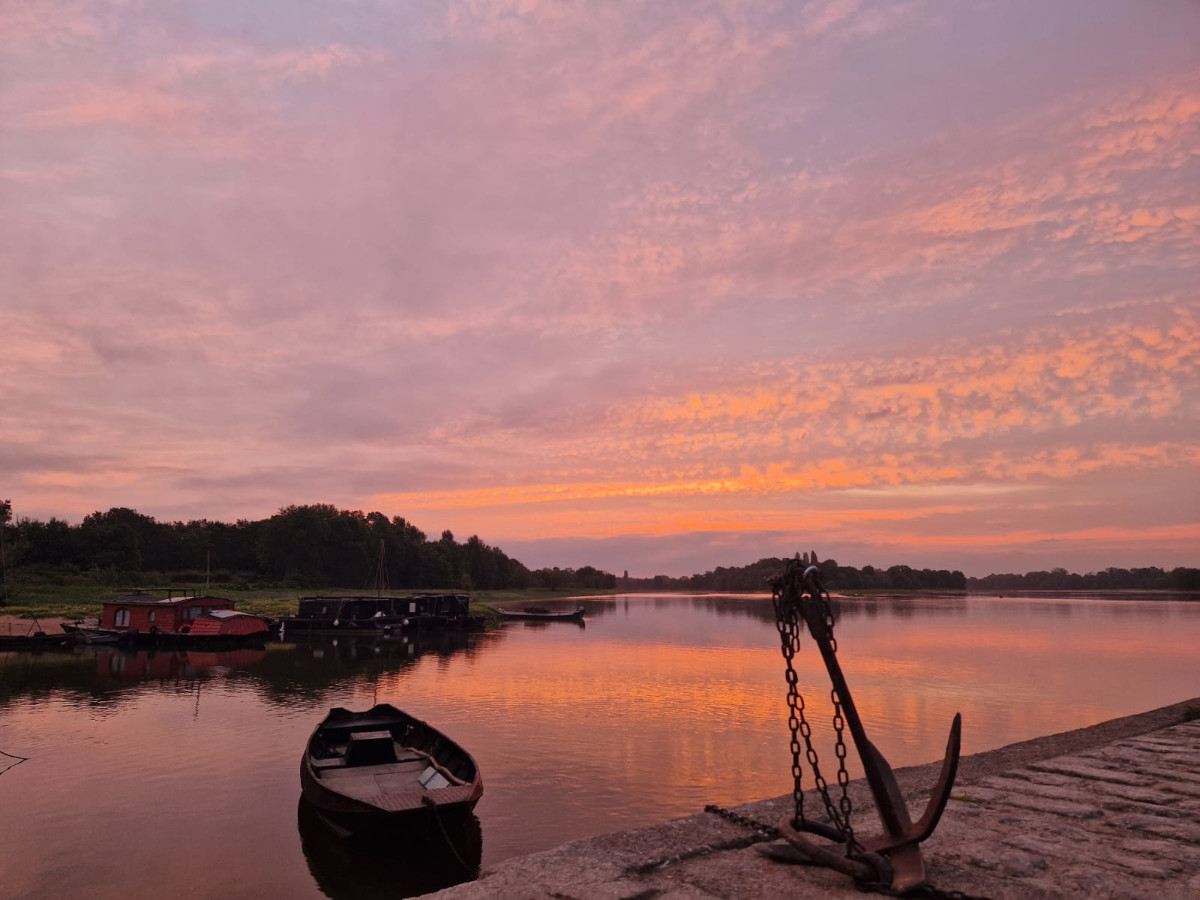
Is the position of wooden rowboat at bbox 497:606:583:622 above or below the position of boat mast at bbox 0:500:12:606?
below

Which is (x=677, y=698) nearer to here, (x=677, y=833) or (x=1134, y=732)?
(x=1134, y=732)

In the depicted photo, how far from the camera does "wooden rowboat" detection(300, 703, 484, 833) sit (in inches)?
540

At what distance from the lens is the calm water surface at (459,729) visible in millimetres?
15203

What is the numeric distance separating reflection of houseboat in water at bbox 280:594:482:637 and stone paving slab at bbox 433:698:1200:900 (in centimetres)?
5939

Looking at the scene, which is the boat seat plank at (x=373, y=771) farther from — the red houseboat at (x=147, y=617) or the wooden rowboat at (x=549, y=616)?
the wooden rowboat at (x=549, y=616)

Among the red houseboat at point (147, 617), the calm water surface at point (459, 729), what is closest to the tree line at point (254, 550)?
the red houseboat at point (147, 617)

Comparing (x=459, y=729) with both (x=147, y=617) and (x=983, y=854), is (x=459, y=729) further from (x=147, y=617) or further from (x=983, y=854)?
(x=147, y=617)

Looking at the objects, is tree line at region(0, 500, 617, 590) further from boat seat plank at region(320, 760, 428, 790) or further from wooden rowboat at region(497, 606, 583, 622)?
boat seat plank at region(320, 760, 428, 790)

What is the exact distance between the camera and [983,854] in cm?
755

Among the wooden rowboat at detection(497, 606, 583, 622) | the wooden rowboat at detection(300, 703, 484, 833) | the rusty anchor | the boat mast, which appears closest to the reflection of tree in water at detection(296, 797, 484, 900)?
the wooden rowboat at detection(300, 703, 484, 833)

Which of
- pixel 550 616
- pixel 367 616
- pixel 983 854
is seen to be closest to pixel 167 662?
pixel 367 616

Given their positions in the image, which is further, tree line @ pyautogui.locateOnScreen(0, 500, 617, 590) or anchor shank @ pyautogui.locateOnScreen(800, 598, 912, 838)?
tree line @ pyautogui.locateOnScreen(0, 500, 617, 590)

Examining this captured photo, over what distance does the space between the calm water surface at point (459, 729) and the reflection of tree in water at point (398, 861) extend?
2.7 inches

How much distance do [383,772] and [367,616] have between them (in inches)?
2168
